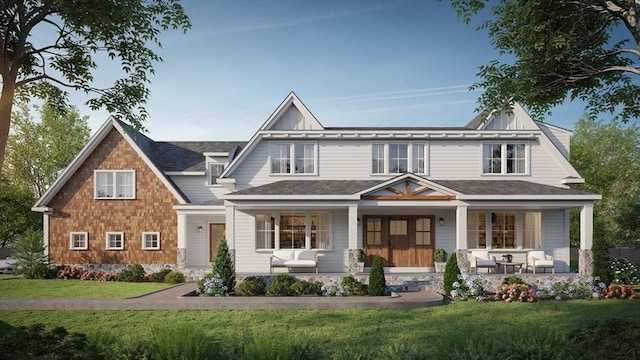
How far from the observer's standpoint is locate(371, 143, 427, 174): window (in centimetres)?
1941

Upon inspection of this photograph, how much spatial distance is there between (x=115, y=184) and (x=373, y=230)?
13.3 meters

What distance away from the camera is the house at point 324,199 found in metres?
18.2

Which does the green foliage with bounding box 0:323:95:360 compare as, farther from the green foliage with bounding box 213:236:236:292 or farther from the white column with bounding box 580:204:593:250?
the white column with bounding box 580:204:593:250

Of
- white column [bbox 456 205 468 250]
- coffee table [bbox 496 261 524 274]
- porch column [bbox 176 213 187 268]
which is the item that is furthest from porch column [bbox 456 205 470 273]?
porch column [bbox 176 213 187 268]

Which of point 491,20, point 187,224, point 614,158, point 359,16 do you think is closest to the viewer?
point 491,20

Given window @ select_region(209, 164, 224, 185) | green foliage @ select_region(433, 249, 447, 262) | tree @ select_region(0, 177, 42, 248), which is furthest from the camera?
tree @ select_region(0, 177, 42, 248)

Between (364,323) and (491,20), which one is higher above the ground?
(491,20)

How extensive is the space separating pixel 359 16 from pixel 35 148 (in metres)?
33.3

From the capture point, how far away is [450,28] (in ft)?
47.6

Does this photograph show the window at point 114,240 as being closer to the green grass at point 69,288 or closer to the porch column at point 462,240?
the green grass at point 69,288

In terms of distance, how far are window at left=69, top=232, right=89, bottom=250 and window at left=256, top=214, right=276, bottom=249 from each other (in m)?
9.14

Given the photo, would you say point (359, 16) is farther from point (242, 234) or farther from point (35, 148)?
point (35, 148)

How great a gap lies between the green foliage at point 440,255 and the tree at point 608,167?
1777 centimetres

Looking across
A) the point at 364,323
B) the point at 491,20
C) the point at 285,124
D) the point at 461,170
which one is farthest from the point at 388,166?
the point at 364,323
